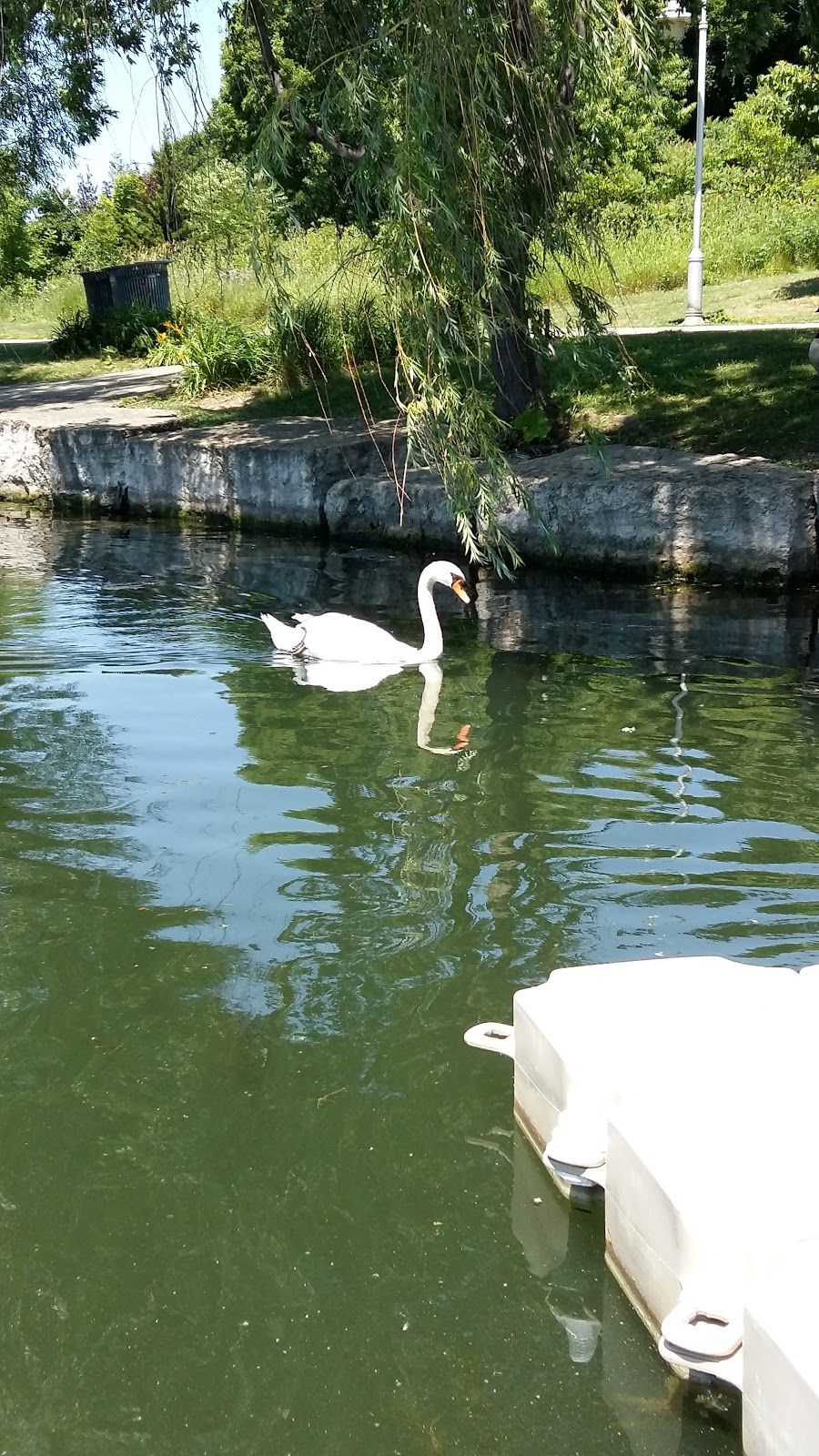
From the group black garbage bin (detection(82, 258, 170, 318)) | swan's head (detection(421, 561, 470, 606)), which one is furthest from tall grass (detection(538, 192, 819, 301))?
swan's head (detection(421, 561, 470, 606))

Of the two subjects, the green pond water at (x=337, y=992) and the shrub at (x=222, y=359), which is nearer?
the green pond water at (x=337, y=992)

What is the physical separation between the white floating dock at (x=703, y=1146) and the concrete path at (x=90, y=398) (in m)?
12.6

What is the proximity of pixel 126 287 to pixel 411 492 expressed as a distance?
42.6ft

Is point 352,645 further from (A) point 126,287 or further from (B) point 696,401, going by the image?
(A) point 126,287

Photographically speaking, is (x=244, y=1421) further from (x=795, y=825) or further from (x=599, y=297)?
(x=599, y=297)

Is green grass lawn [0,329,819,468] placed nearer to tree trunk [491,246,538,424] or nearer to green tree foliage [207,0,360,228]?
tree trunk [491,246,538,424]

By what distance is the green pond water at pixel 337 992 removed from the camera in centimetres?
286

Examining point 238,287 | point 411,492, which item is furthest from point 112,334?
point 411,492

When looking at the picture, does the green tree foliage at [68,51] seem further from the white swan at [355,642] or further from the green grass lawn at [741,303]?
the green grass lawn at [741,303]

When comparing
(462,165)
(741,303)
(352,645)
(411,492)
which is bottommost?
(352,645)

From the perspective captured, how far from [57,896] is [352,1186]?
6.87 feet

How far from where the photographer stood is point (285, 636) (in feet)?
29.5

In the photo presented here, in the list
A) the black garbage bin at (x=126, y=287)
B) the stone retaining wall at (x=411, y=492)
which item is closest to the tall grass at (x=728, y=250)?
the black garbage bin at (x=126, y=287)

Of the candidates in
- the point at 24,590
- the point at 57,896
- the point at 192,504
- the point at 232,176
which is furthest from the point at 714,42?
the point at 57,896
